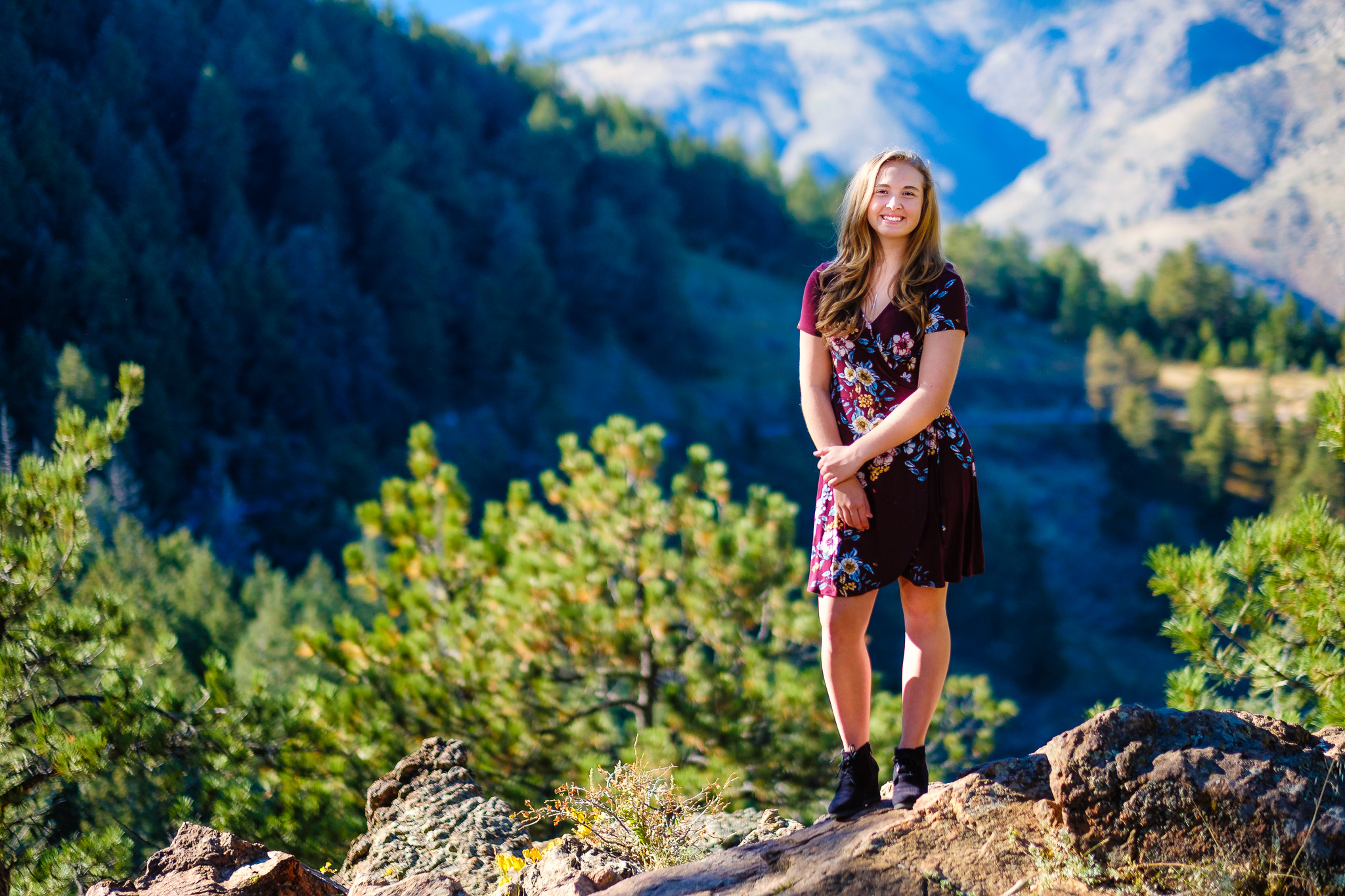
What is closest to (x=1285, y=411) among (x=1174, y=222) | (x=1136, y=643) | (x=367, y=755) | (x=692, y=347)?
(x=1136, y=643)

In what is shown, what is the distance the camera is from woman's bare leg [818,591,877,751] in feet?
7.87

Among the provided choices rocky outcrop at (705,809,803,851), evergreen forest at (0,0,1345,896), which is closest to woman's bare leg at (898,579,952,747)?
rocky outcrop at (705,809,803,851)

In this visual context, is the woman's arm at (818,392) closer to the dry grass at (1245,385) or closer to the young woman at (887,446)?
the young woman at (887,446)

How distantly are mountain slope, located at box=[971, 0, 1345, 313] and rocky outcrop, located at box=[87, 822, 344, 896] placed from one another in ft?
216

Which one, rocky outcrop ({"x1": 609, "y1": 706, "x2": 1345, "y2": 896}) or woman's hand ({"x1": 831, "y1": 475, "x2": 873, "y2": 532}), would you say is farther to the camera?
woman's hand ({"x1": 831, "y1": 475, "x2": 873, "y2": 532})

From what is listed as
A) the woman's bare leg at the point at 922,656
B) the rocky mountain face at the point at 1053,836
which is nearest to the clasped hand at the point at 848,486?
the woman's bare leg at the point at 922,656

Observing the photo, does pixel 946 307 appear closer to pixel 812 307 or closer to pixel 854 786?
pixel 812 307

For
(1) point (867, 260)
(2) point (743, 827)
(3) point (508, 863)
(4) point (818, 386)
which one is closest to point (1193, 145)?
(2) point (743, 827)

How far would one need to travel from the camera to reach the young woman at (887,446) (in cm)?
233

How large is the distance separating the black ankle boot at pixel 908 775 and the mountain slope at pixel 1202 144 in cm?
6504

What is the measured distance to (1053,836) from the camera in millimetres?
2223

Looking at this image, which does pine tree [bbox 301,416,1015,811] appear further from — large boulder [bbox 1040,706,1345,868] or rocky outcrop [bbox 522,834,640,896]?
large boulder [bbox 1040,706,1345,868]

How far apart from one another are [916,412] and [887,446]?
0.10 m

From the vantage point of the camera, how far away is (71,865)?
3.72 meters
